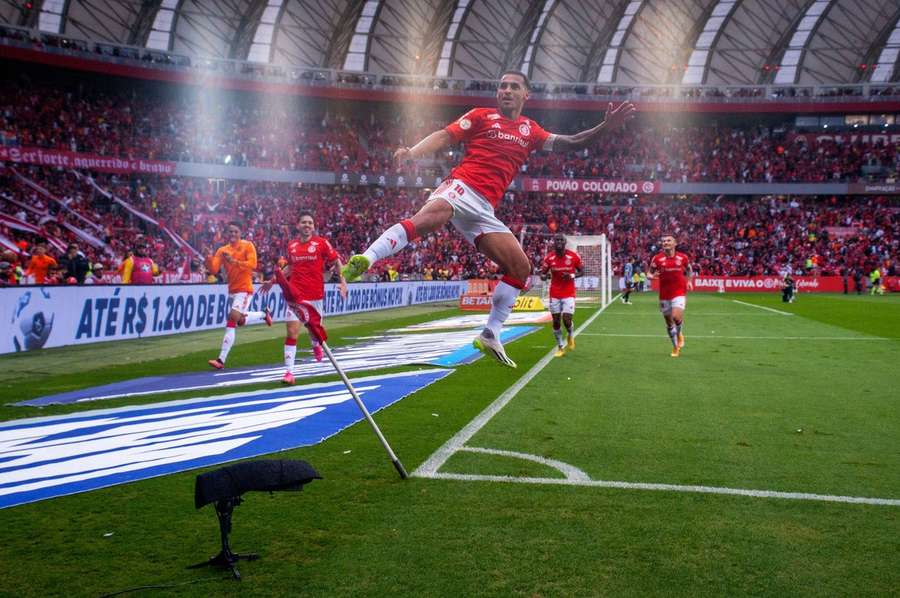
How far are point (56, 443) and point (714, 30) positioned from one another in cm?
5894

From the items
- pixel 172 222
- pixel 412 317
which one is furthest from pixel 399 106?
pixel 412 317

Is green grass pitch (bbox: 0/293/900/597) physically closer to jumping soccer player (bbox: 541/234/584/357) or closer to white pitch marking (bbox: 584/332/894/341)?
jumping soccer player (bbox: 541/234/584/357)

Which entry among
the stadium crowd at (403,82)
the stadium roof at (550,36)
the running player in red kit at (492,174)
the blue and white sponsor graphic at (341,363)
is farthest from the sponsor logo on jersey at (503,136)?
the stadium roof at (550,36)

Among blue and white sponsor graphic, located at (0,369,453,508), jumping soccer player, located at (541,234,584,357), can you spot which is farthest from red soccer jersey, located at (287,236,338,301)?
jumping soccer player, located at (541,234,584,357)

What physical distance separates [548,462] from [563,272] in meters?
8.99

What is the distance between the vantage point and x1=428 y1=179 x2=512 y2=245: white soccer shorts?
5.92m

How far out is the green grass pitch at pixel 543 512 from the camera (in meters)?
3.48

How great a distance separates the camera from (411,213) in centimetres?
5122

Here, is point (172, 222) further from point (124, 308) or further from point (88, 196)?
point (124, 308)

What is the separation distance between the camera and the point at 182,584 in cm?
342

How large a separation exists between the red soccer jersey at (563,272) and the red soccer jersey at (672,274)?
1649 millimetres

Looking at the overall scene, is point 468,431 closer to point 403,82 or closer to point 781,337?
point 781,337

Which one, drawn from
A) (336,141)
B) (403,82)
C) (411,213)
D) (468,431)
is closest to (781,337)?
(468,431)

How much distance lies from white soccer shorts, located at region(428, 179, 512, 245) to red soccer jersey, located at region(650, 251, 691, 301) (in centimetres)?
905
